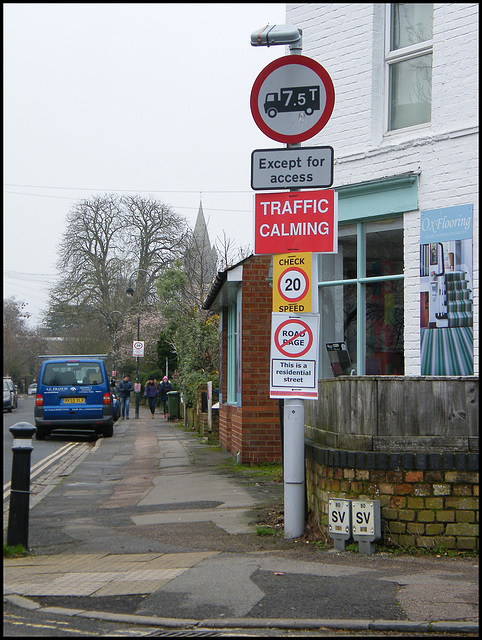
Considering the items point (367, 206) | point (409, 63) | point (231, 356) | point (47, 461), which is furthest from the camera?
point (231, 356)

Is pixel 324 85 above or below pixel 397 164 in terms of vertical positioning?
above

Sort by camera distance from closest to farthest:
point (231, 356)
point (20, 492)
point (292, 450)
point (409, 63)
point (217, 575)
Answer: point (217, 575), point (20, 492), point (292, 450), point (409, 63), point (231, 356)

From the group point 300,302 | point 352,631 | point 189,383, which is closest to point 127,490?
point 300,302

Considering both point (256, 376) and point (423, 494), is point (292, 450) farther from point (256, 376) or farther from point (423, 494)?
point (256, 376)

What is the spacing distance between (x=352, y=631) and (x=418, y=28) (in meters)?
7.68

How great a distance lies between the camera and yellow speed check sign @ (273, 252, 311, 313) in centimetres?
756

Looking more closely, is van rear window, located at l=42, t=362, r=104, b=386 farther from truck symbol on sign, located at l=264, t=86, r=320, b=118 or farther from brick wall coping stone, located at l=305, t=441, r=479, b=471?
brick wall coping stone, located at l=305, t=441, r=479, b=471

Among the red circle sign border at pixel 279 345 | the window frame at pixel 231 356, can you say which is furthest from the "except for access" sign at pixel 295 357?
the window frame at pixel 231 356

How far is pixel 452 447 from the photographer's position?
22.4ft

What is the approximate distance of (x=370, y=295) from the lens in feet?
34.1

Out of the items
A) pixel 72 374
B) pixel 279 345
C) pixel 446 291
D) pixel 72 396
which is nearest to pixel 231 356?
pixel 72 396

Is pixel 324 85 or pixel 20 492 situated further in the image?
pixel 324 85

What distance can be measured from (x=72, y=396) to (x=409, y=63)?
46.7 ft

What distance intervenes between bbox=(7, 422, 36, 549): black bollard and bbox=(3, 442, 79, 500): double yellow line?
4.80 meters
